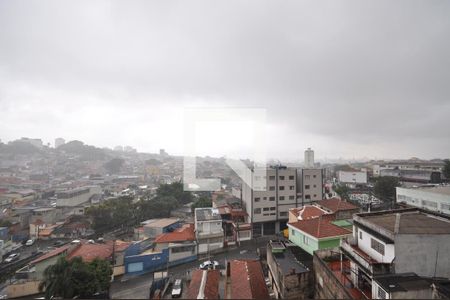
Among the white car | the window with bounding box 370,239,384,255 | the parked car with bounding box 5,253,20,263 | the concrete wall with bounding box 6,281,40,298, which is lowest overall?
the white car

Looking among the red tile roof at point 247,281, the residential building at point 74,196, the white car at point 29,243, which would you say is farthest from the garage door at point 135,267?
the residential building at point 74,196

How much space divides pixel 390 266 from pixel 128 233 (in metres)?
21.5

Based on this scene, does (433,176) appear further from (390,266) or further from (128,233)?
(128,233)

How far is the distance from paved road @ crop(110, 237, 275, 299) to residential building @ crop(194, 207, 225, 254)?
28.4 inches

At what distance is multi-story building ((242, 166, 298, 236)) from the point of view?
65.1ft

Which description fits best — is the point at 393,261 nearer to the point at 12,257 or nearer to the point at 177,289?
the point at 177,289

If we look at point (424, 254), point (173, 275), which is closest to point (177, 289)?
point (173, 275)

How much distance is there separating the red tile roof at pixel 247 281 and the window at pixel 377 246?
185 inches

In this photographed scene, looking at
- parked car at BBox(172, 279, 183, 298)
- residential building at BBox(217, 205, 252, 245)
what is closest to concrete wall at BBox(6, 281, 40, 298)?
parked car at BBox(172, 279, 183, 298)

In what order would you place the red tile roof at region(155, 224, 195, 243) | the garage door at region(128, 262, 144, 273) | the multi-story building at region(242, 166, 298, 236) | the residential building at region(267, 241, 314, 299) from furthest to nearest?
1. the multi-story building at region(242, 166, 298, 236)
2. the red tile roof at region(155, 224, 195, 243)
3. the garage door at region(128, 262, 144, 273)
4. the residential building at region(267, 241, 314, 299)

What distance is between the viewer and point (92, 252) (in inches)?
528

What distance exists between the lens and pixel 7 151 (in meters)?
73.9

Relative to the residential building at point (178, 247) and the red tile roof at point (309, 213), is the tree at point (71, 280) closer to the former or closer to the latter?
the residential building at point (178, 247)

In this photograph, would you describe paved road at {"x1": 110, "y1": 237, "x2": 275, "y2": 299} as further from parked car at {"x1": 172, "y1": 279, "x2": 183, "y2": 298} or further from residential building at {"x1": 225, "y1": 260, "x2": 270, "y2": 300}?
residential building at {"x1": 225, "y1": 260, "x2": 270, "y2": 300}
